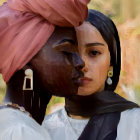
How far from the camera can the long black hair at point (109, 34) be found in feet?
7.05

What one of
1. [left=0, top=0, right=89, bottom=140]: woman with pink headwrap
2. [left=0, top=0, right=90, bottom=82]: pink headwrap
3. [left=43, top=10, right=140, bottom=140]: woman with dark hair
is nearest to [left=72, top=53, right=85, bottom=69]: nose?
[left=0, top=0, right=89, bottom=140]: woman with pink headwrap

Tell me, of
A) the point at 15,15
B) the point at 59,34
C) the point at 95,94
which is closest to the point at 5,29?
the point at 15,15

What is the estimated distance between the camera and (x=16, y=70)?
1.58m

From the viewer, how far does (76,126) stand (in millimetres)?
2152

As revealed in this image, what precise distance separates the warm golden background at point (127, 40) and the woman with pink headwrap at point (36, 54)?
142cm

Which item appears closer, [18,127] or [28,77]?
[18,127]

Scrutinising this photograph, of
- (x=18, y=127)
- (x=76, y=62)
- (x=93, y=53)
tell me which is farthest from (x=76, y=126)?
(x=18, y=127)

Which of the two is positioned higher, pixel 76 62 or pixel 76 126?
pixel 76 62

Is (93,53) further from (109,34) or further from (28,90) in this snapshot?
(28,90)

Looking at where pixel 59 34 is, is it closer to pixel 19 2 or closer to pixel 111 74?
pixel 19 2

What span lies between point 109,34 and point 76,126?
18.8 inches

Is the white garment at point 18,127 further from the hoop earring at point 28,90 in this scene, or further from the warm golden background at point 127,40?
the warm golden background at point 127,40

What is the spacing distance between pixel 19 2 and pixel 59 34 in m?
0.19

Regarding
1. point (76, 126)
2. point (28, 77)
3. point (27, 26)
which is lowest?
point (76, 126)
